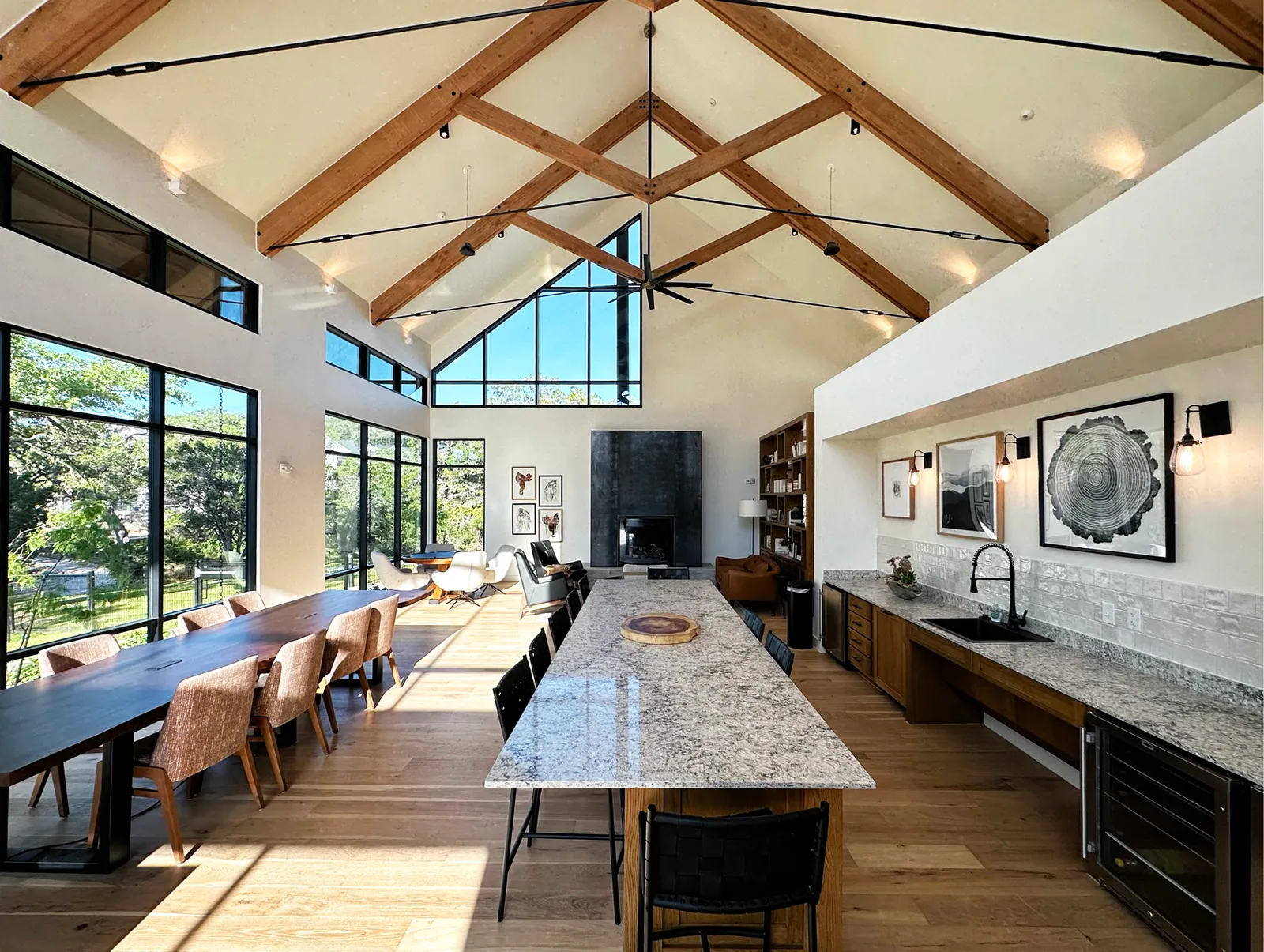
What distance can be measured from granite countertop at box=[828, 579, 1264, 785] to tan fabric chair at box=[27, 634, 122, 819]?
15.1ft

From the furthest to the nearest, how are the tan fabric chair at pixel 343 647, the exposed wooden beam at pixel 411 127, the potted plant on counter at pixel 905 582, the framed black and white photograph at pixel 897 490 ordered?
the framed black and white photograph at pixel 897 490 → the exposed wooden beam at pixel 411 127 → the potted plant on counter at pixel 905 582 → the tan fabric chair at pixel 343 647

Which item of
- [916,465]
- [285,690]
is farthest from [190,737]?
[916,465]

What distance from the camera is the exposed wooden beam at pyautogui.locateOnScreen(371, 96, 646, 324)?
7.04 meters

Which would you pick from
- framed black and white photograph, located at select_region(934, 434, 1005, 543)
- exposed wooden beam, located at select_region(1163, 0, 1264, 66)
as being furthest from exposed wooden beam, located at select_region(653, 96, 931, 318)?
exposed wooden beam, located at select_region(1163, 0, 1264, 66)

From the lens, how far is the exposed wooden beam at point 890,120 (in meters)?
4.73

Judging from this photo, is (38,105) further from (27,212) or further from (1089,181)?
(1089,181)

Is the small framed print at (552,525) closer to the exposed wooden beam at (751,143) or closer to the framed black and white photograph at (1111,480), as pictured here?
the exposed wooden beam at (751,143)

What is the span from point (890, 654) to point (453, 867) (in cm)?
339

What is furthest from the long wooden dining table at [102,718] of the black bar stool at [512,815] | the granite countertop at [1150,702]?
the granite countertop at [1150,702]

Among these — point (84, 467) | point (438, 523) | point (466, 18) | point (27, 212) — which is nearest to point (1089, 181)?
point (466, 18)

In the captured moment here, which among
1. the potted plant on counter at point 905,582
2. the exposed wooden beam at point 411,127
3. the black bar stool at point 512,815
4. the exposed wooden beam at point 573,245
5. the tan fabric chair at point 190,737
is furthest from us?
the exposed wooden beam at point 573,245

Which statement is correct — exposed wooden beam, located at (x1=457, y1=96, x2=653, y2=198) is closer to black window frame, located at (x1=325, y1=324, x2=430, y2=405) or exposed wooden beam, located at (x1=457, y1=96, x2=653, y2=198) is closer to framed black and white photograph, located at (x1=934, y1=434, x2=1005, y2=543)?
black window frame, located at (x1=325, y1=324, x2=430, y2=405)

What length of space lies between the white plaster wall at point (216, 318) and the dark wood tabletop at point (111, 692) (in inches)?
75.6

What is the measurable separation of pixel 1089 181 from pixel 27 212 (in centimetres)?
701
